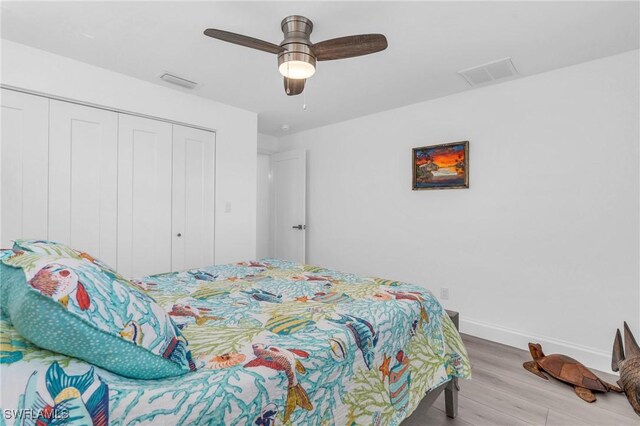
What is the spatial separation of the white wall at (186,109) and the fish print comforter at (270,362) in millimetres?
1672

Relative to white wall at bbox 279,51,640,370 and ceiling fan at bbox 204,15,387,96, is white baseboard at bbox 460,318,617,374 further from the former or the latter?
ceiling fan at bbox 204,15,387,96

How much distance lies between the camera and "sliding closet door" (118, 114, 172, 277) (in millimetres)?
2951

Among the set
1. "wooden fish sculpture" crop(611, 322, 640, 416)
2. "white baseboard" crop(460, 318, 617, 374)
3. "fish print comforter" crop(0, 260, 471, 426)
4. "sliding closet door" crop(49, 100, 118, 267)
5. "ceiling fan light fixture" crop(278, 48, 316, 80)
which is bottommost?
"white baseboard" crop(460, 318, 617, 374)

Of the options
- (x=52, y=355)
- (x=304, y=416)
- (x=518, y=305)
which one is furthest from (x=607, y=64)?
(x=52, y=355)

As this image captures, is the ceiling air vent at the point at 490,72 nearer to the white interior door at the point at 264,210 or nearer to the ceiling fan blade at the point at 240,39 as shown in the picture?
the ceiling fan blade at the point at 240,39

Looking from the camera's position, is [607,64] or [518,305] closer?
[607,64]

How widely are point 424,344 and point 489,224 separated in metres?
1.94

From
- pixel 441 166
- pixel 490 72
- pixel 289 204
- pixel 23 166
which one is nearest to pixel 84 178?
pixel 23 166

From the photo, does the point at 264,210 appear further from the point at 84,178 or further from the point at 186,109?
the point at 84,178

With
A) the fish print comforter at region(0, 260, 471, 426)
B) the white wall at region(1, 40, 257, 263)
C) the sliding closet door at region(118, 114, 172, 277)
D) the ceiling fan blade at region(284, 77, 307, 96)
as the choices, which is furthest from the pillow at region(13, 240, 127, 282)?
the white wall at region(1, 40, 257, 263)

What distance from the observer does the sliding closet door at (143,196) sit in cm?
295

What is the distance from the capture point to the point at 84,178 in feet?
8.94

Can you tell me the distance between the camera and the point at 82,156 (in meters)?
2.72

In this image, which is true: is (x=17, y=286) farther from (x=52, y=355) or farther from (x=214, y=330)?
(x=214, y=330)
